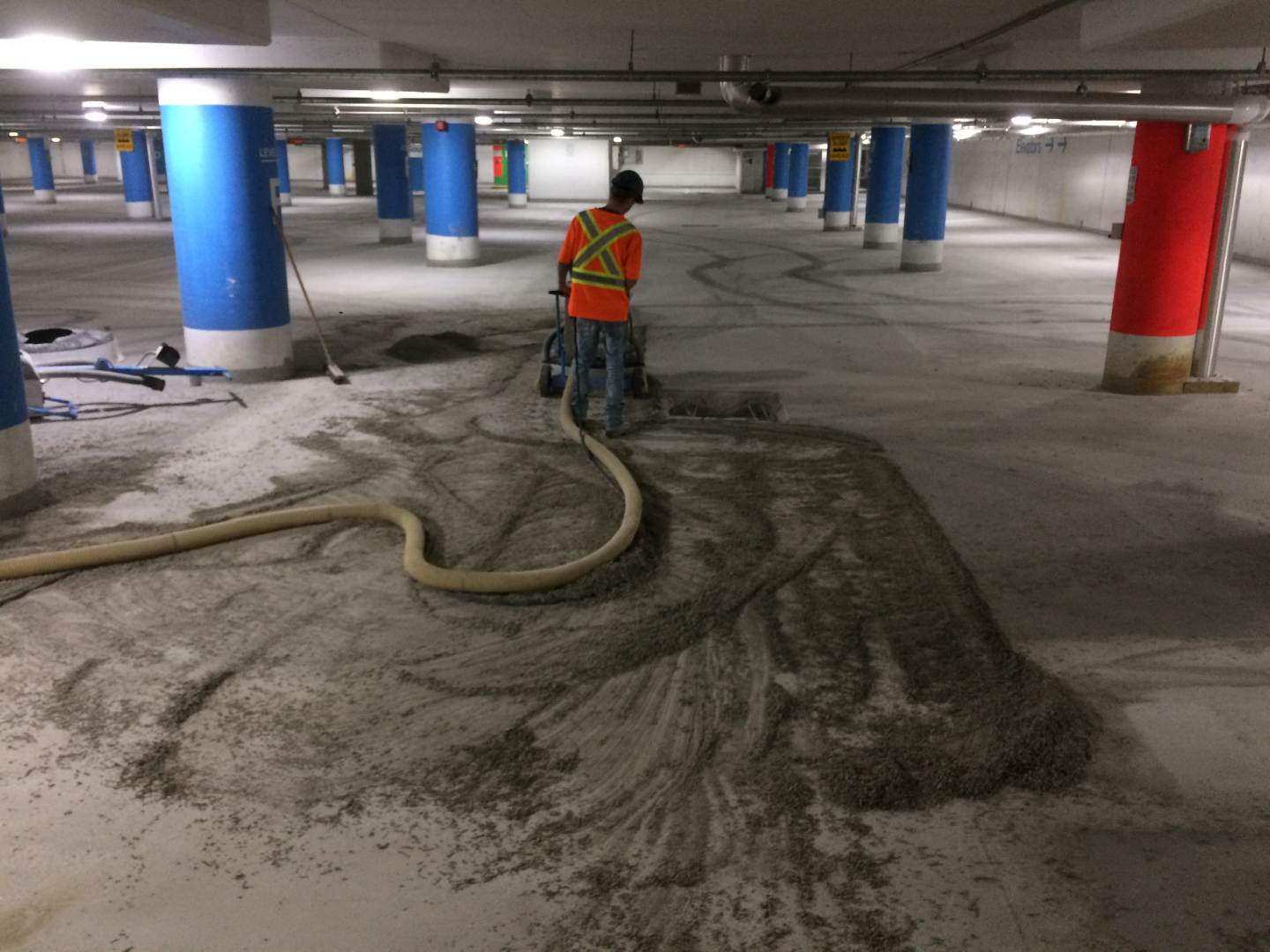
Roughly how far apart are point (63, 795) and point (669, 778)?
2088 mm

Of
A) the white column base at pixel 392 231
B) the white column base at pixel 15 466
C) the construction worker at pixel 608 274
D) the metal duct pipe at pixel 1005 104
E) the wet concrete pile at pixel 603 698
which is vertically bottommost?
the wet concrete pile at pixel 603 698

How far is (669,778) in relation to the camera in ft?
12.6

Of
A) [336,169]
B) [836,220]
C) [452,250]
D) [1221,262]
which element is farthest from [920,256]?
[336,169]

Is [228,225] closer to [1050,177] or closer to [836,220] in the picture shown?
[836,220]

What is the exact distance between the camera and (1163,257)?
9656 mm

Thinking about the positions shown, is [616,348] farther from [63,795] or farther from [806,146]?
[806,146]

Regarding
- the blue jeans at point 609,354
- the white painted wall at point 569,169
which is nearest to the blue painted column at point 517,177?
the white painted wall at point 569,169

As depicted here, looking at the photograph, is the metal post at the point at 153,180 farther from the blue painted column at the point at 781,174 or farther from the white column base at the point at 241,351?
the blue painted column at the point at 781,174

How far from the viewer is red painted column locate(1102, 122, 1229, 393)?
372 inches

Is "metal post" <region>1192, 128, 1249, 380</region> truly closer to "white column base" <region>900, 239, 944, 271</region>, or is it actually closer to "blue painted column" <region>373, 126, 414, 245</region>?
"white column base" <region>900, 239, 944, 271</region>

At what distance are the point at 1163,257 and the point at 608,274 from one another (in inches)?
209

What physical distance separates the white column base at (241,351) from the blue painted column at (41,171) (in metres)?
35.1

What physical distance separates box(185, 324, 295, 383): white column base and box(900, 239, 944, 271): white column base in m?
13.1

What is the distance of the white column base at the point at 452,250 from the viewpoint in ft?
68.1
